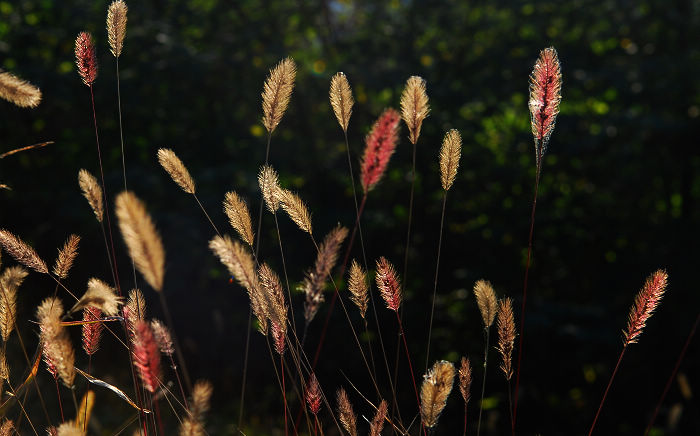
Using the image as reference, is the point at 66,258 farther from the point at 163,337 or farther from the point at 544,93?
the point at 544,93

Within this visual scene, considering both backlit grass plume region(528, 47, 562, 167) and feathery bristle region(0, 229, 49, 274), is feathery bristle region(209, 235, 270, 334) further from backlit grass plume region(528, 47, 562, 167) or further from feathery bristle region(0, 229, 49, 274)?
backlit grass plume region(528, 47, 562, 167)

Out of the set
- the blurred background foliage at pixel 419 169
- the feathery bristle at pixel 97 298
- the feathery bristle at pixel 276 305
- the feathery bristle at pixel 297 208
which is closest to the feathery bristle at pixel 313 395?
the feathery bristle at pixel 276 305

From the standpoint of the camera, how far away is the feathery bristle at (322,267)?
1157mm

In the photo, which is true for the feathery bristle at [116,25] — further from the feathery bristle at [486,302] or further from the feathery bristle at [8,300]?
the feathery bristle at [486,302]

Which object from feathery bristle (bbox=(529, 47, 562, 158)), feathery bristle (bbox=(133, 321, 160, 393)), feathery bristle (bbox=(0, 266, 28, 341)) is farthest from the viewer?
feathery bristle (bbox=(529, 47, 562, 158))

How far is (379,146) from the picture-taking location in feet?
4.08

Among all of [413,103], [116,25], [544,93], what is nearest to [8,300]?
[116,25]

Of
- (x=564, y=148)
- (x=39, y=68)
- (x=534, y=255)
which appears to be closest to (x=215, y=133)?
(x=39, y=68)

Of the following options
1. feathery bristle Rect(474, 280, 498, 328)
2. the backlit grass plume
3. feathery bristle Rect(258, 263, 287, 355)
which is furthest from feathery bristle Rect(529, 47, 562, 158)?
feathery bristle Rect(258, 263, 287, 355)

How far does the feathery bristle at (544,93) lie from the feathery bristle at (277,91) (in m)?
0.56

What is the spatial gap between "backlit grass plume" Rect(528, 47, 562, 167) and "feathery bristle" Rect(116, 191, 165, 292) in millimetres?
879

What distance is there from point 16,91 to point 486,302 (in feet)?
3.68

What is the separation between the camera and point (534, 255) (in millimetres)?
8281

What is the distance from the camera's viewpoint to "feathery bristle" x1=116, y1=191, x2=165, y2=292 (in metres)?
0.89
